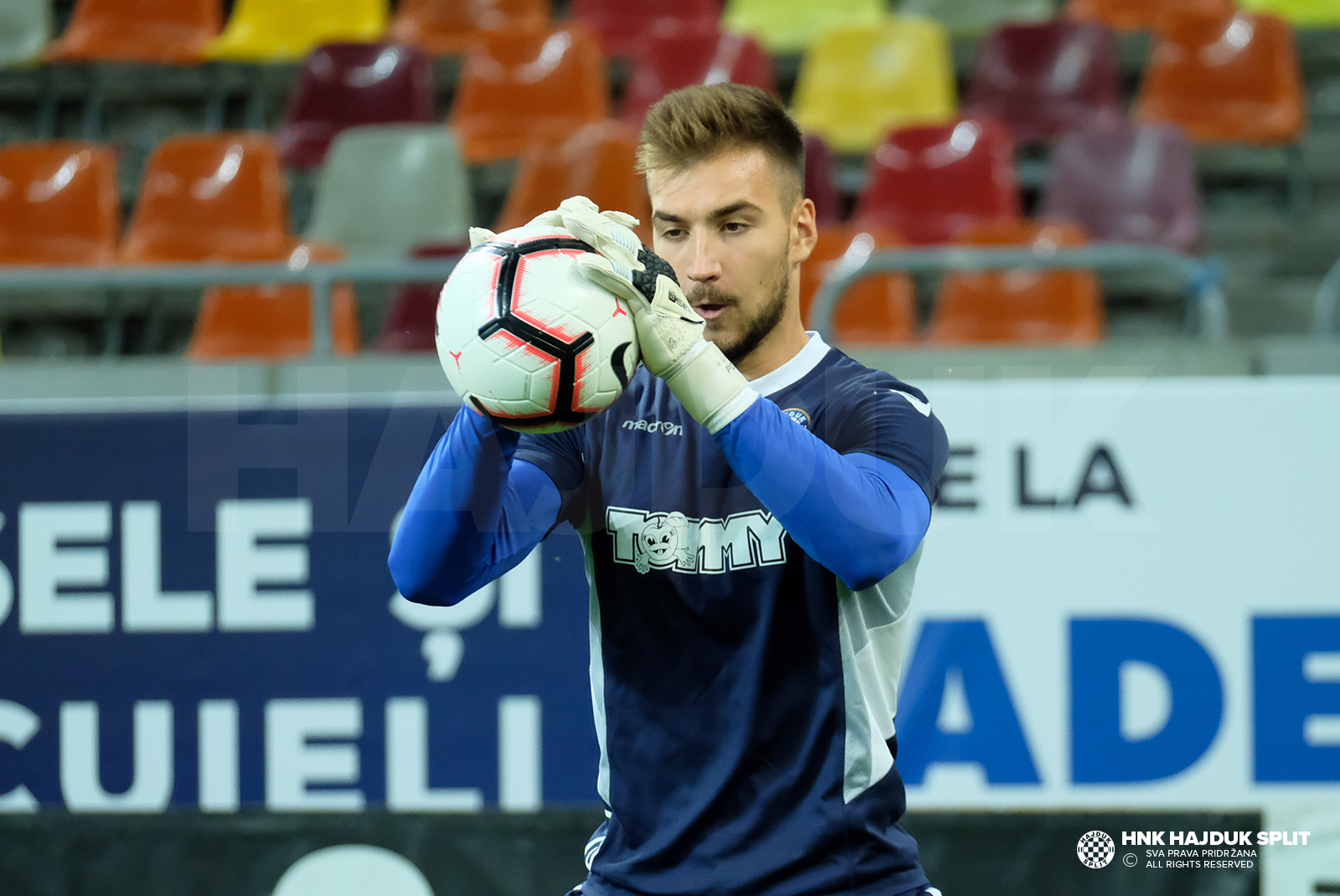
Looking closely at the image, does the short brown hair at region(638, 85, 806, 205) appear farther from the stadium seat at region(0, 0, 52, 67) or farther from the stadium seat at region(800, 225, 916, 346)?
the stadium seat at region(0, 0, 52, 67)

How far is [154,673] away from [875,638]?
2253 millimetres

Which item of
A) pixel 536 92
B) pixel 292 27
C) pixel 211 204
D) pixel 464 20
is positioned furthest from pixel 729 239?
pixel 292 27

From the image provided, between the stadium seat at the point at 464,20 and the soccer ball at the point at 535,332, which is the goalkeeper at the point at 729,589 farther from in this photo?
the stadium seat at the point at 464,20

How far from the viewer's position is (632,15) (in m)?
7.07

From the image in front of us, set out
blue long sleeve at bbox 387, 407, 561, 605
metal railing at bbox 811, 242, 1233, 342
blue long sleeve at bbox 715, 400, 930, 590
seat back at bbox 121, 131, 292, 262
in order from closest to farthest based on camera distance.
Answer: blue long sleeve at bbox 715, 400, 930, 590
blue long sleeve at bbox 387, 407, 561, 605
metal railing at bbox 811, 242, 1233, 342
seat back at bbox 121, 131, 292, 262

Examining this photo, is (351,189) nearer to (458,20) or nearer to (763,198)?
(458,20)

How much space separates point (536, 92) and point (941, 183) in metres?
2.12

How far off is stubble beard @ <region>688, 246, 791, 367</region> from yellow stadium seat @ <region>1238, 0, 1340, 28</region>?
18.7ft

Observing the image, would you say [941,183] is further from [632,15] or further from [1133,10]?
[632,15]

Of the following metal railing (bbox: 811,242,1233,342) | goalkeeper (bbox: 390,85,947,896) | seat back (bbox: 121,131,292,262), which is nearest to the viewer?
goalkeeper (bbox: 390,85,947,896)

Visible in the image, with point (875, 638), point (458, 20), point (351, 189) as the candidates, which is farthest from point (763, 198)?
point (458, 20)

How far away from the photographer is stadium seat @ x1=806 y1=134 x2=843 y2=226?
5.30m

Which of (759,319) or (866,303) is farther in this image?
(866,303)

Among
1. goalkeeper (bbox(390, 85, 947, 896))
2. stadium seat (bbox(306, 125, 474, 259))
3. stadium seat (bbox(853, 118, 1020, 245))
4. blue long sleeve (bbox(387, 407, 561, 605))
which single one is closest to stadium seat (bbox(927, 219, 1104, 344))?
stadium seat (bbox(853, 118, 1020, 245))
